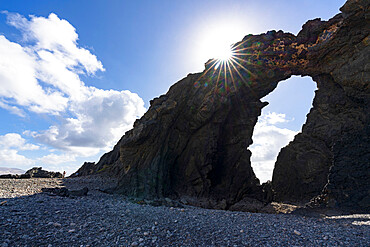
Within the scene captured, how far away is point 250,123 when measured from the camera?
33.9 m

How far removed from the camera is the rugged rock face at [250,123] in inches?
957

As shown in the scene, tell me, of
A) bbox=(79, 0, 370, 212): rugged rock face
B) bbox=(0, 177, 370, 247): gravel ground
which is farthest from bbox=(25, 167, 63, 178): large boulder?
bbox=(0, 177, 370, 247): gravel ground

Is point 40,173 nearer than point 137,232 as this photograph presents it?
No

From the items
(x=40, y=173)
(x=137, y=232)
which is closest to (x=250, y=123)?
(x=137, y=232)

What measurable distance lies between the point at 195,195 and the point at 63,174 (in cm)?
3988

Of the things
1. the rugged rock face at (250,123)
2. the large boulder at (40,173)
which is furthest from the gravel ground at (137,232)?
the large boulder at (40,173)

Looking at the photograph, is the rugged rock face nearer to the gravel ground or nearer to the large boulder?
the gravel ground

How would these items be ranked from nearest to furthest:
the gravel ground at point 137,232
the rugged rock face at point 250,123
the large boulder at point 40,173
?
the gravel ground at point 137,232 < the rugged rock face at point 250,123 < the large boulder at point 40,173

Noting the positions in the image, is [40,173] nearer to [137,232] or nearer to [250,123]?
[250,123]

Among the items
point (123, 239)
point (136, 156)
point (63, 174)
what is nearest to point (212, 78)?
point (136, 156)

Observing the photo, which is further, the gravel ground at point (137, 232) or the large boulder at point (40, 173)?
the large boulder at point (40, 173)

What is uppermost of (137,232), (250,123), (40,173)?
(250,123)

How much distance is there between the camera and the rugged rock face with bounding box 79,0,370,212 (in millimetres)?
24297

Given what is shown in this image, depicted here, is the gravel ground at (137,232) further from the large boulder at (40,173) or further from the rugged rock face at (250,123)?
the large boulder at (40,173)
